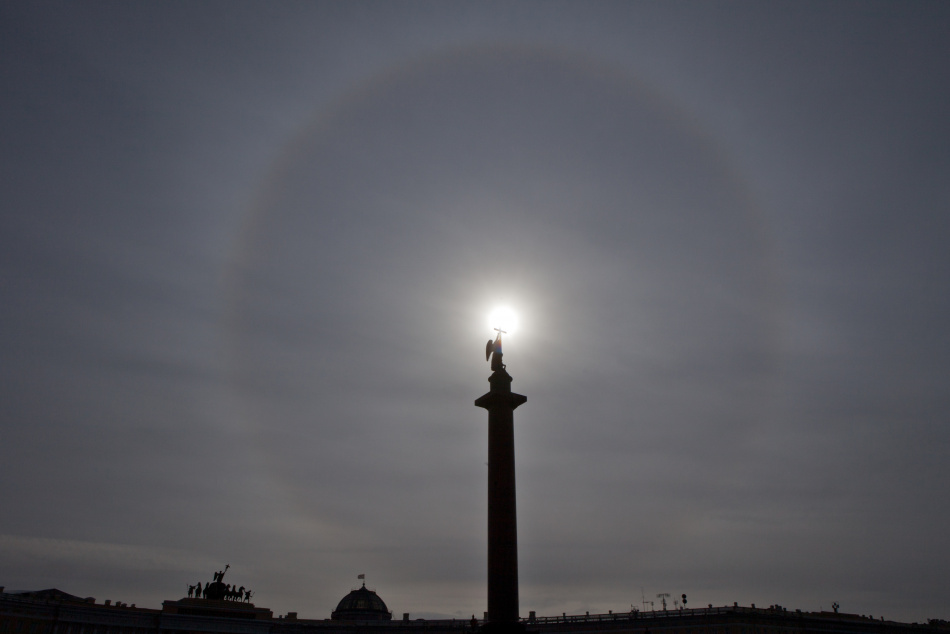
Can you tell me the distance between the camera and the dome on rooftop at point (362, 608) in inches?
5482

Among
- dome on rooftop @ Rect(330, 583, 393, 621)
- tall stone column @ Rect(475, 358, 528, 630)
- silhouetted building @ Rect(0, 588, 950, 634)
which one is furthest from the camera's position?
dome on rooftop @ Rect(330, 583, 393, 621)

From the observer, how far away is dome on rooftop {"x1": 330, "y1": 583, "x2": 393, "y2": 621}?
139250 mm

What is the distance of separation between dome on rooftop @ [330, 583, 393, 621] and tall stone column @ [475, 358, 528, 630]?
9121cm

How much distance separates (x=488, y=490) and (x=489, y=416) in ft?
23.0

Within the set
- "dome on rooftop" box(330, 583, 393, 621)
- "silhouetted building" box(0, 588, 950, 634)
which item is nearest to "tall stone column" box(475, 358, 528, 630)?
"silhouetted building" box(0, 588, 950, 634)

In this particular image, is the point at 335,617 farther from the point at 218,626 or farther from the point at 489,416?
the point at 489,416

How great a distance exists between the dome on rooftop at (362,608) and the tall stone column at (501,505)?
3591 inches

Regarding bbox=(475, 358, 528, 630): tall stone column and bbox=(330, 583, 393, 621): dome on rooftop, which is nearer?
bbox=(475, 358, 528, 630): tall stone column

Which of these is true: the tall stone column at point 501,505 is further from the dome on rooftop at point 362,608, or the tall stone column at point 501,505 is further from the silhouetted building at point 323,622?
the dome on rooftop at point 362,608

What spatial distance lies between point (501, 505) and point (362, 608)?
94.7 m

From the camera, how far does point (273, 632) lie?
111 m

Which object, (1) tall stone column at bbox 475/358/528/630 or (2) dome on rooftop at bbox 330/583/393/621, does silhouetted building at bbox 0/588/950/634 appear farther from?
(1) tall stone column at bbox 475/358/528/630

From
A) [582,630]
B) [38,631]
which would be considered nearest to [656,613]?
[582,630]

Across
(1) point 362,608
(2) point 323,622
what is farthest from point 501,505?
(1) point 362,608
